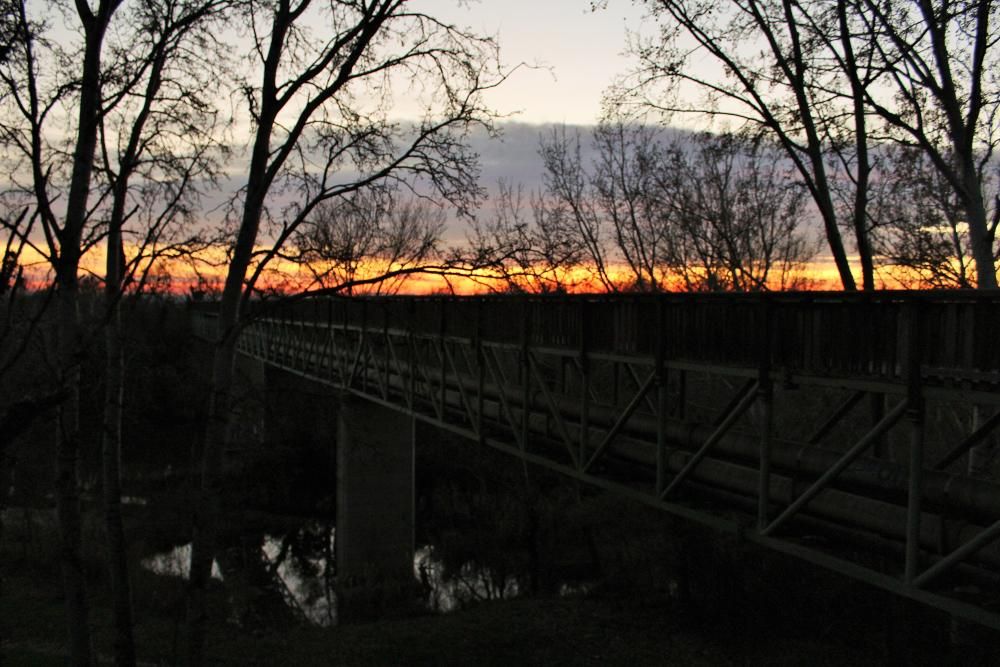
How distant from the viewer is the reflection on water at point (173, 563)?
67.1 ft

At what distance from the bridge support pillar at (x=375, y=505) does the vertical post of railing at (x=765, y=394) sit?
15.7 meters

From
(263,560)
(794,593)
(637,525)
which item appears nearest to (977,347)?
(794,593)

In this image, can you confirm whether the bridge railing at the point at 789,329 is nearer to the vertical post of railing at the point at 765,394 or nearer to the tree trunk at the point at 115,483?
the vertical post of railing at the point at 765,394

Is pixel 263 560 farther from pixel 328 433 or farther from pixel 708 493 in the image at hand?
pixel 708 493

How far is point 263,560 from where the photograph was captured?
24.2 metres

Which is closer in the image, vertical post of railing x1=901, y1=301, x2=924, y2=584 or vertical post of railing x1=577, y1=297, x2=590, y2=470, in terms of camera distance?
vertical post of railing x1=901, y1=301, x2=924, y2=584

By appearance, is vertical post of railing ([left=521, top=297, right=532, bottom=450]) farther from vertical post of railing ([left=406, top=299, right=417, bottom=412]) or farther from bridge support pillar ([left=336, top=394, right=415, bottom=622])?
bridge support pillar ([left=336, top=394, right=415, bottom=622])

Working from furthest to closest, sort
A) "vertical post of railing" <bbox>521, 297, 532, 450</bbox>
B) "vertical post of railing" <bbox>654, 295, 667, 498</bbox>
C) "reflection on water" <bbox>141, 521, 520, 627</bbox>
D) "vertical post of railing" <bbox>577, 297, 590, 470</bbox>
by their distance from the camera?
1. "reflection on water" <bbox>141, 521, 520, 627</bbox>
2. "vertical post of railing" <bbox>521, 297, 532, 450</bbox>
3. "vertical post of railing" <bbox>577, 297, 590, 470</bbox>
4. "vertical post of railing" <bbox>654, 295, 667, 498</bbox>

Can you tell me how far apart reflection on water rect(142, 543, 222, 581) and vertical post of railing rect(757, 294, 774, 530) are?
16414mm

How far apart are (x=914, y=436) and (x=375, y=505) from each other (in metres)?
18.9

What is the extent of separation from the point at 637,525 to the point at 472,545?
633cm

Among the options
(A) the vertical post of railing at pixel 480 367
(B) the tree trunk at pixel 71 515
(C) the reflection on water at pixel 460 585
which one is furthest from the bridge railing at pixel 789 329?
(C) the reflection on water at pixel 460 585

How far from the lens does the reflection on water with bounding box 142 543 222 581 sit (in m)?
20.4

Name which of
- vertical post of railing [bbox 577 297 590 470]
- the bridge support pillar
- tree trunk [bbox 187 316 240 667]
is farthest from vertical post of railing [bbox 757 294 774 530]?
the bridge support pillar
